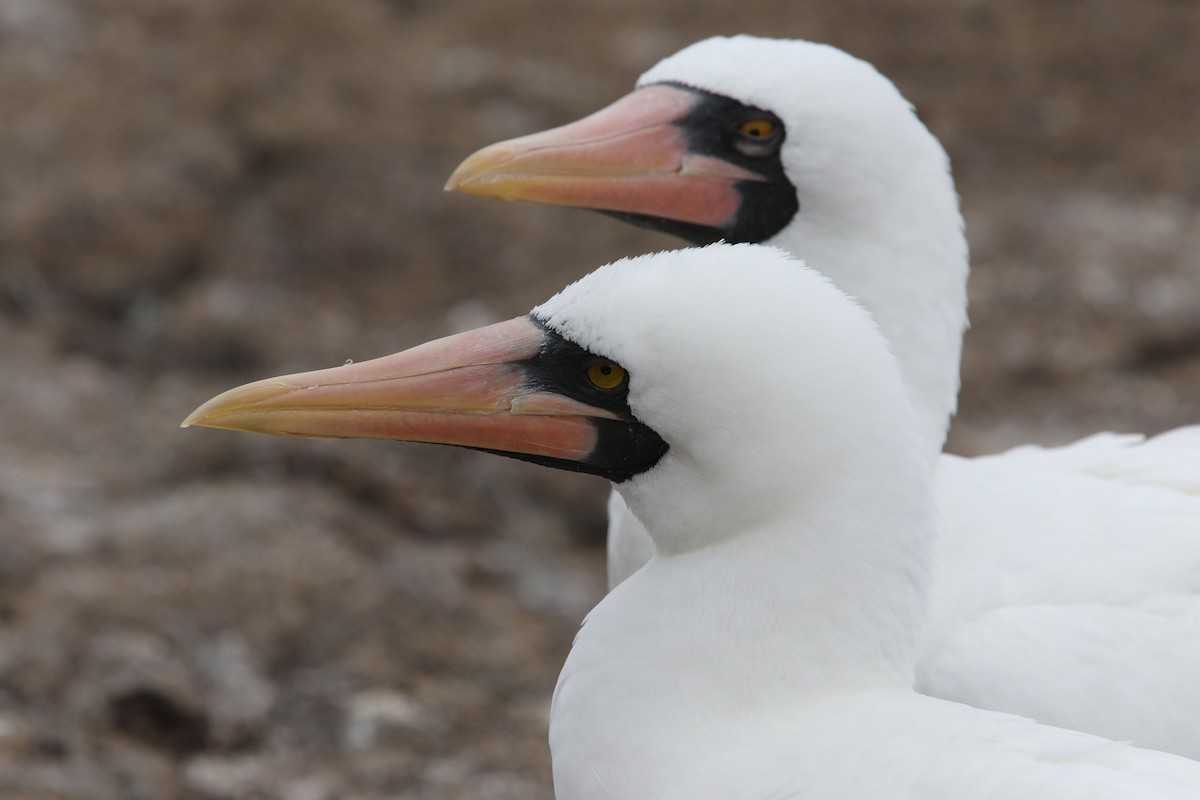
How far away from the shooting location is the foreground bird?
2.59 meters

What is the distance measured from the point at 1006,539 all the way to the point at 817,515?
809 mm

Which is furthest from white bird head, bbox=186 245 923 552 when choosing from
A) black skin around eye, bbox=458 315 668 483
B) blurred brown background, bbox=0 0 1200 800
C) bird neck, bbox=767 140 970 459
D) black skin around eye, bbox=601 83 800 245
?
blurred brown background, bbox=0 0 1200 800

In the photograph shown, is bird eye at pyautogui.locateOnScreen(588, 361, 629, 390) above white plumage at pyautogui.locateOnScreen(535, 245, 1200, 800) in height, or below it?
above

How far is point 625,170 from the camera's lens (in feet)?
10.6

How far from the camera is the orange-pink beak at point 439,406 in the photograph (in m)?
2.33

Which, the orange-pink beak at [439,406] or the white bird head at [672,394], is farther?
the orange-pink beak at [439,406]

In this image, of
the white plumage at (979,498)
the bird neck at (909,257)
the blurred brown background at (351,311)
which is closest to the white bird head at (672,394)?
the white plumage at (979,498)

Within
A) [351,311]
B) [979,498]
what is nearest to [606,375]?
[979,498]

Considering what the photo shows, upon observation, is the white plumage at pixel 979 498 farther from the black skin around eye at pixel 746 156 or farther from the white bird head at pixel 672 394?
the white bird head at pixel 672 394

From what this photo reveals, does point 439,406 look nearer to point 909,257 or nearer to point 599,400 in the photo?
point 599,400

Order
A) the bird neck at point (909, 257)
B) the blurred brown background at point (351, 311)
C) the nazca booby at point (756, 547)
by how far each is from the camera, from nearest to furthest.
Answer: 1. the nazca booby at point (756, 547)
2. the bird neck at point (909, 257)
3. the blurred brown background at point (351, 311)

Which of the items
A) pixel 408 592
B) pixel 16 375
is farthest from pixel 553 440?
pixel 16 375

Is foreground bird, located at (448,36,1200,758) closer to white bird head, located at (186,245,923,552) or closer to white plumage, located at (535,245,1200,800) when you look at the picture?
white plumage, located at (535,245,1200,800)

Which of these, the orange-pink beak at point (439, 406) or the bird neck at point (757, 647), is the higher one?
the orange-pink beak at point (439, 406)
